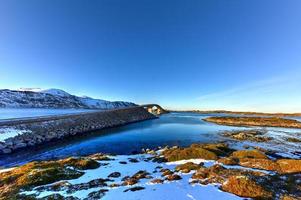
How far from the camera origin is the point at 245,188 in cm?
1180

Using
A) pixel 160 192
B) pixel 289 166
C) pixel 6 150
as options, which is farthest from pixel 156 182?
pixel 6 150

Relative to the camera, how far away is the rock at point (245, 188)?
11234 millimetres

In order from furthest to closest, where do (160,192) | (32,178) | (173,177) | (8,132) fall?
(8,132) → (32,178) → (173,177) → (160,192)

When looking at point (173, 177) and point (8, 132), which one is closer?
point (173, 177)

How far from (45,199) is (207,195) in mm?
9868

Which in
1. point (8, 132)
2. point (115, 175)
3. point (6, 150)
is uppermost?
point (8, 132)

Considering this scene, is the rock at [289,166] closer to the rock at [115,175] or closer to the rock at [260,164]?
the rock at [260,164]

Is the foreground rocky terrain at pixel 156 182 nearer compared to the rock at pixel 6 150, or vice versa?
the foreground rocky terrain at pixel 156 182

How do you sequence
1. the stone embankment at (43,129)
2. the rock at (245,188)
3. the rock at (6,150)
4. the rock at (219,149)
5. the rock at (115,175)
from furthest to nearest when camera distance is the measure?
the stone embankment at (43,129), the rock at (6,150), the rock at (219,149), the rock at (115,175), the rock at (245,188)

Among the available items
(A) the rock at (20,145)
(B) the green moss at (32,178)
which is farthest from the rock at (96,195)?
(A) the rock at (20,145)

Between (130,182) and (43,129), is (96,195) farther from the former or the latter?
(43,129)

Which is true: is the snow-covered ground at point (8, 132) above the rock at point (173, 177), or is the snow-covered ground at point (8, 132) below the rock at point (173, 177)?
above

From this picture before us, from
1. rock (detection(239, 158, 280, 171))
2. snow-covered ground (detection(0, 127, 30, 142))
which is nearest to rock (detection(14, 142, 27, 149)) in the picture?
snow-covered ground (detection(0, 127, 30, 142))

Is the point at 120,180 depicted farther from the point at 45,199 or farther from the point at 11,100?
the point at 11,100
